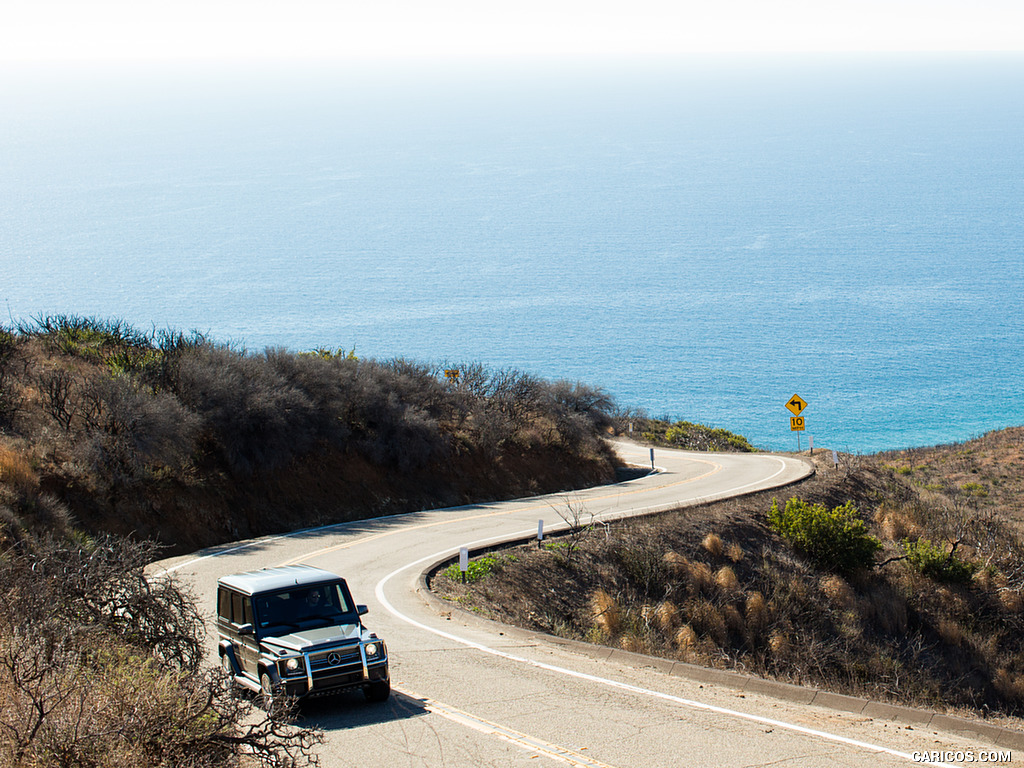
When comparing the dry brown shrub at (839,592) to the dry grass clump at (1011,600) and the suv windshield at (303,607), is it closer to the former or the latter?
the dry grass clump at (1011,600)

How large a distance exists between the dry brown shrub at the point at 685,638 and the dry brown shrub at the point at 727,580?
270 cm

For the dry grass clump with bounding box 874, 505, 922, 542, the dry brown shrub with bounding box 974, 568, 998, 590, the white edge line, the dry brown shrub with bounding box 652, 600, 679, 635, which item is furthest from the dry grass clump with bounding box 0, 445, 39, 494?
the dry grass clump with bounding box 874, 505, 922, 542

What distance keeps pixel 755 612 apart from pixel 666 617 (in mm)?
2629

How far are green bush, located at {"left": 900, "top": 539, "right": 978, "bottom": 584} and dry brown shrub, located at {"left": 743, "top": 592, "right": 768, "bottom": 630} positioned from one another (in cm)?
521

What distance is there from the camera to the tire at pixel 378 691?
10.6 m

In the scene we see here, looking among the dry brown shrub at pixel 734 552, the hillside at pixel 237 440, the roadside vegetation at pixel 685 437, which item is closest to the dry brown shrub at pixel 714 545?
the dry brown shrub at pixel 734 552

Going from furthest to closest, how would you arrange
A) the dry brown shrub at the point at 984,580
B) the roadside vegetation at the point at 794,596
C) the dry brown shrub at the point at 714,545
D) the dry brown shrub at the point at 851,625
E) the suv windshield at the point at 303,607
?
the dry brown shrub at the point at 984,580 < the dry brown shrub at the point at 714,545 < the dry brown shrub at the point at 851,625 < the roadside vegetation at the point at 794,596 < the suv windshield at the point at 303,607

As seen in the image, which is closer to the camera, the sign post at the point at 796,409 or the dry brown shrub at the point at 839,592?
the dry brown shrub at the point at 839,592

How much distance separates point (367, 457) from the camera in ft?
96.7

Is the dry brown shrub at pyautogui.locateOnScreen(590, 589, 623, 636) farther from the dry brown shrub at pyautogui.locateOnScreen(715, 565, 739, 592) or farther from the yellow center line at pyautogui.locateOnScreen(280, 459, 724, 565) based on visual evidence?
the yellow center line at pyautogui.locateOnScreen(280, 459, 724, 565)

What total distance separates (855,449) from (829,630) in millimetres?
50233

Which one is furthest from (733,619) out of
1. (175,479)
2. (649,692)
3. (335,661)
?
(175,479)

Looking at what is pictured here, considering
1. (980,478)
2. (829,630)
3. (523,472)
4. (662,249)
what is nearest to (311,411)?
(523,472)

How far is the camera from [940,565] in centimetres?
2373
